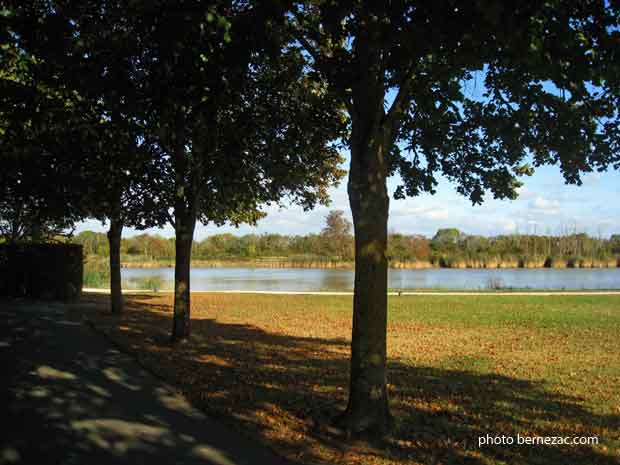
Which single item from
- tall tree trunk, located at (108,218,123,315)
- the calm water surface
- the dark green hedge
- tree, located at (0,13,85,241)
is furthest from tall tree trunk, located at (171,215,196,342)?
the calm water surface

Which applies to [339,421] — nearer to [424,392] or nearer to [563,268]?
[424,392]

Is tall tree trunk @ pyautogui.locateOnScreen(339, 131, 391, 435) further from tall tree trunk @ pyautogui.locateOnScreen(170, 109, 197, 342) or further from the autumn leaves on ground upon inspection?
tall tree trunk @ pyautogui.locateOnScreen(170, 109, 197, 342)

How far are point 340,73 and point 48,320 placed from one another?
10.6 meters

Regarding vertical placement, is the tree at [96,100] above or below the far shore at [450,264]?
above

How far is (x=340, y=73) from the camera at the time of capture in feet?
19.2

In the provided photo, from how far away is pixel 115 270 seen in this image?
1551 cm

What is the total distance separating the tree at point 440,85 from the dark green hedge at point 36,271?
15.1 m

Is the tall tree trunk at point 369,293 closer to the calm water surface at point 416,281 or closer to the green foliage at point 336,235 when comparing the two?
the calm water surface at point 416,281

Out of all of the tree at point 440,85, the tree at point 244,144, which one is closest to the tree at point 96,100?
the tree at point 244,144

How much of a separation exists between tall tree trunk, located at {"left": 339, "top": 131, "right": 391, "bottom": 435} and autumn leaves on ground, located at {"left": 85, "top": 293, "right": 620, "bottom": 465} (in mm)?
375

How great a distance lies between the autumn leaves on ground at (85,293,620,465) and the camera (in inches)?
204

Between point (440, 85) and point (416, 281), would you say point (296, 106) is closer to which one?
point (440, 85)

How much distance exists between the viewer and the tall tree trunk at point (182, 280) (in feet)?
36.0

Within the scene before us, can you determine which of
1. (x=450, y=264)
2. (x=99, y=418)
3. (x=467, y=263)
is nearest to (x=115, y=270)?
(x=99, y=418)
